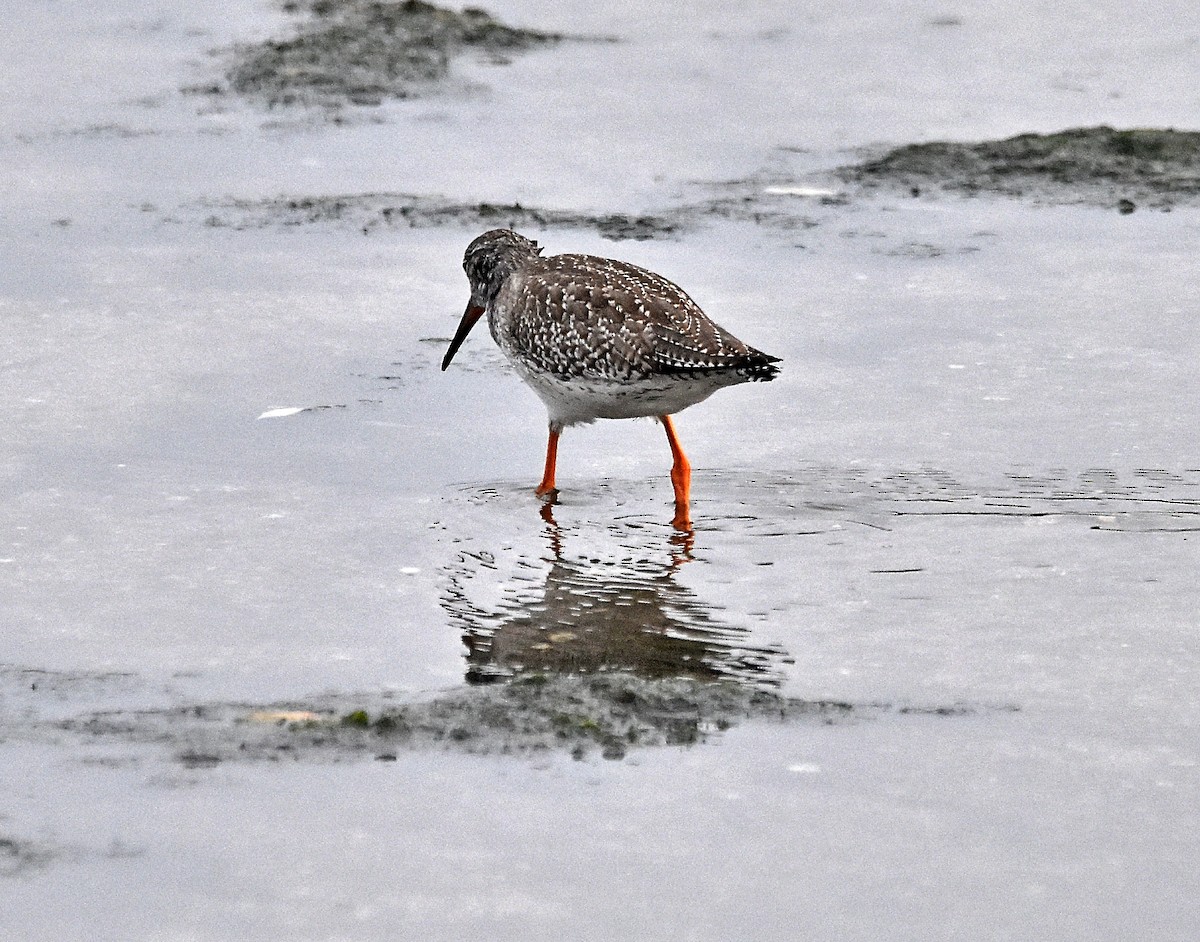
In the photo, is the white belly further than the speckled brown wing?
Yes

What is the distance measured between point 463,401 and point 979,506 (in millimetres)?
2674

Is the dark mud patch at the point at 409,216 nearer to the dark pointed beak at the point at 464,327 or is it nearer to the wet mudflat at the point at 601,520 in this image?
the wet mudflat at the point at 601,520

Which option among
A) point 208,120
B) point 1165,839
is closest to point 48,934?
point 1165,839

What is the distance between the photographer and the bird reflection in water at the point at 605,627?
608 cm

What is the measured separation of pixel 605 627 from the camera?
21.2ft

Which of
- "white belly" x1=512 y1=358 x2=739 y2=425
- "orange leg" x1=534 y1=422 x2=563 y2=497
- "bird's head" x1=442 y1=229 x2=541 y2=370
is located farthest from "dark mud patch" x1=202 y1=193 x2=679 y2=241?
"orange leg" x1=534 y1=422 x2=563 y2=497

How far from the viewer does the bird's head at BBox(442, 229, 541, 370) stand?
29.0ft

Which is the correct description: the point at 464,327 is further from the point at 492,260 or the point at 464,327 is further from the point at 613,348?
the point at 613,348

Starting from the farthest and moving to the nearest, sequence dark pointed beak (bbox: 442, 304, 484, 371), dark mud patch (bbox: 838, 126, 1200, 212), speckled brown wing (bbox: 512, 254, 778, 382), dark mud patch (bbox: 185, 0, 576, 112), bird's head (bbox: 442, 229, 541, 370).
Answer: dark mud patch (bbox: 185, 0, 576, 112) < dark mud patch (bbox: 838, 126, 1200, 212) < dark pointed beak (bbox: 442, 304, 484, 371) < bird's head (bbox: 442, 229, 541, 370) < speckled brown wing (bbox: 512, 254, 778, 382)

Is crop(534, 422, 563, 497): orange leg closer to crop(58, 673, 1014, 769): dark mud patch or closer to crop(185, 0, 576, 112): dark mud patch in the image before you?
crop(58, 673, 1014, 769): dark mud patch

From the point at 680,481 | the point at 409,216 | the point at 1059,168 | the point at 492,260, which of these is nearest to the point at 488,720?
the point at 680,481

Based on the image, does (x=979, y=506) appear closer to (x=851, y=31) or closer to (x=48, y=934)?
(x=48, y=934)

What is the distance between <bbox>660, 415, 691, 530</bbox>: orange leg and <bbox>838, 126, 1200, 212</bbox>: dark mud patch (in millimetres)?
4478

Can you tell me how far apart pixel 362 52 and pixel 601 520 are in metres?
Result: 7.97
